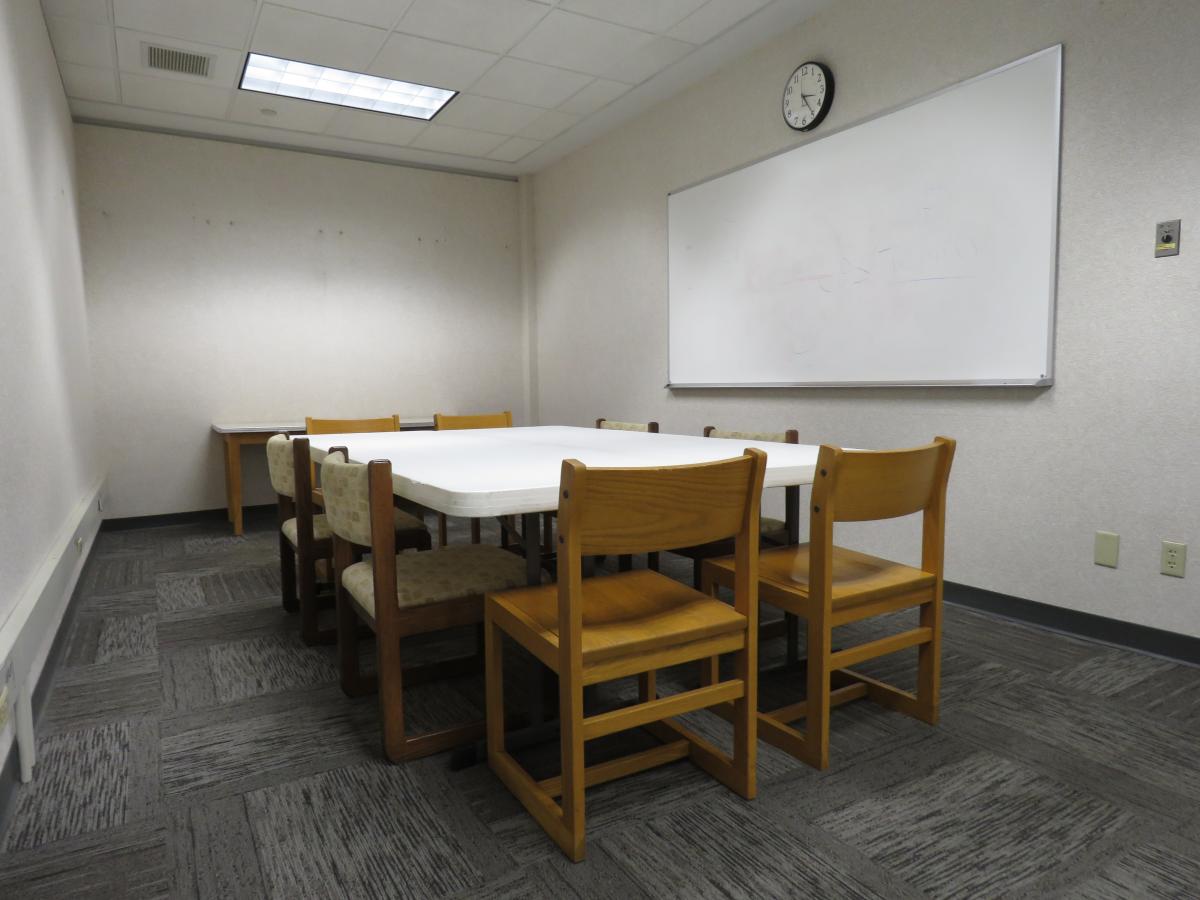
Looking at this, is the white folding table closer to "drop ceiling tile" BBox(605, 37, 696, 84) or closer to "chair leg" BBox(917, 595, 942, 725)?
"chair leg" BBox(917, 595, 942, 725)

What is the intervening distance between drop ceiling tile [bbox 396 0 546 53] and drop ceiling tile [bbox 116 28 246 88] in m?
0.96

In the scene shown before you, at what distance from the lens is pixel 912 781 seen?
1.60m

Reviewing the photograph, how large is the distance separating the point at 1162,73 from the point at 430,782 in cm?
288

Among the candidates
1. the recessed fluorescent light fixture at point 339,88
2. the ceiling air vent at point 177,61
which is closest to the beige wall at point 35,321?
the ceiling air vent at point 177,61

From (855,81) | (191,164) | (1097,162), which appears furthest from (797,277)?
(191,164)

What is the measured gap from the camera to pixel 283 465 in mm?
2600

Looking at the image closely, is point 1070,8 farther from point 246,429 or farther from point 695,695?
point 246,429

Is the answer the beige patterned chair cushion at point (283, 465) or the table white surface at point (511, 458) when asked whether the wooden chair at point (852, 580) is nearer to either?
the table white surface at point (511, 458)

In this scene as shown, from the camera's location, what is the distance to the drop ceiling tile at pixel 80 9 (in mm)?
3053

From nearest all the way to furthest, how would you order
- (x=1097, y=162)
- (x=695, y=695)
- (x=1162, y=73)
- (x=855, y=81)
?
Result: (x=695, y=695)
(x=1162, y=73)
(x=1097, y=162)
(x=855, y=81)

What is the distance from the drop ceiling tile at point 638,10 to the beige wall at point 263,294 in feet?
8.42

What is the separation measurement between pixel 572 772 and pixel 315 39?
353cm

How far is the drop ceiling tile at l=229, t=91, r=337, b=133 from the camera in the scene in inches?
162

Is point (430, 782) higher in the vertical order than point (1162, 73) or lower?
lower
